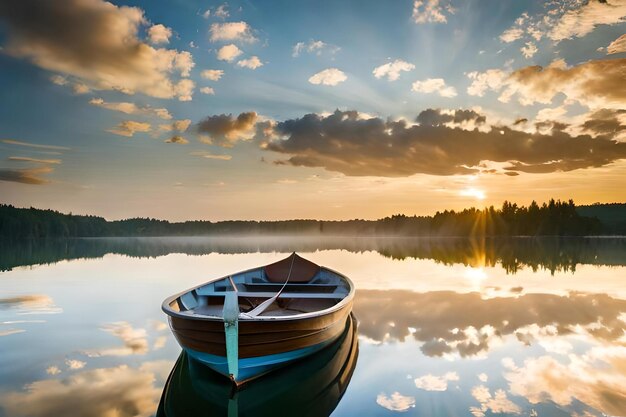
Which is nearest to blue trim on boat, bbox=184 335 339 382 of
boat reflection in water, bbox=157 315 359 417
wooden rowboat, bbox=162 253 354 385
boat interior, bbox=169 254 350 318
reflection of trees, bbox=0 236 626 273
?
wooden rowboat, bbox=162 253 354 385

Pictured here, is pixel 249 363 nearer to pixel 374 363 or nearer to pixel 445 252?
pixel 374 363

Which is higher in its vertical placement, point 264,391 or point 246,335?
point 246,335

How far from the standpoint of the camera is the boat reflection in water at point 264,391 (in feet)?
24.5

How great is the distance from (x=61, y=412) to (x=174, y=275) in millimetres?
23251

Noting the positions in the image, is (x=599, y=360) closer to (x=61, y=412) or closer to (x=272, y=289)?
(x=272, y=289)

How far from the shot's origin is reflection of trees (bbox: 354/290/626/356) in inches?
484

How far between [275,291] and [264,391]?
7209 millimetres

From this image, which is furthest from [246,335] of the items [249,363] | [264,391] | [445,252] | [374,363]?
[445,252]

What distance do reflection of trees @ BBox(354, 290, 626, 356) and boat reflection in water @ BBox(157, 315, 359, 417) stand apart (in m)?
3.18

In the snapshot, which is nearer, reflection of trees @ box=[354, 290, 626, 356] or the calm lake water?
the calm lake water

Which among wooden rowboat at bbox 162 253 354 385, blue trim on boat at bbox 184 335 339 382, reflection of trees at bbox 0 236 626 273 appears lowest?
reflection of trees at bbox 0 236 626 273

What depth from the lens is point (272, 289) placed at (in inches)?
609

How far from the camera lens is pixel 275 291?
15.3 meters

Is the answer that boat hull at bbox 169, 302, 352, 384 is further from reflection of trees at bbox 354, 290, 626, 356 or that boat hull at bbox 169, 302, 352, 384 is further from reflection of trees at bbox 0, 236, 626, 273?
reflection of trees at bbox 0, 236, 626, 273
